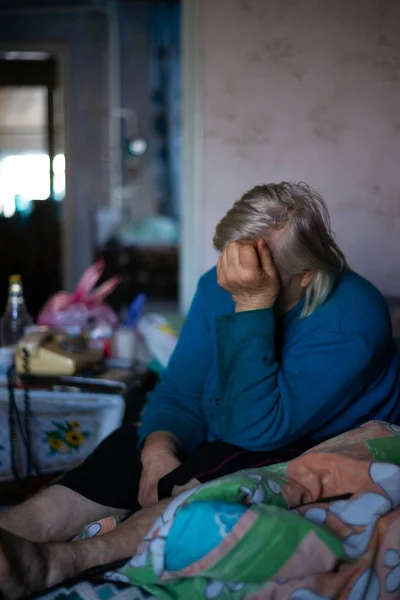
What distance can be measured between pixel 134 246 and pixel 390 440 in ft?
13.6

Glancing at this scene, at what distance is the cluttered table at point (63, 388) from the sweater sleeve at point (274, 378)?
472mm

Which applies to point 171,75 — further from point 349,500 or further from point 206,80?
point 349,500

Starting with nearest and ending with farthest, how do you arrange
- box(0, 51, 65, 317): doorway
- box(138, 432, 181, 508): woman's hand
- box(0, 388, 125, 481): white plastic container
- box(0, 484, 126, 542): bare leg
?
box(0, 484, 126, 542): bare leg < box(138, 432, 181, 508): woman's hand < box(0, 388, 125, 481): white plastic container < box(0, 51, 65, 317): doorway

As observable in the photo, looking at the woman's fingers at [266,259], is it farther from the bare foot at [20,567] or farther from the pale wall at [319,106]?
the pale wall at [319,106]

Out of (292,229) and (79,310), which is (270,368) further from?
(79,310)

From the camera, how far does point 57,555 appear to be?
1.04 m

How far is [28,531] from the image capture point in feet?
4.16

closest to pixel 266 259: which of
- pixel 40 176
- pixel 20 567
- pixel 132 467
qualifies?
pixel 132 467

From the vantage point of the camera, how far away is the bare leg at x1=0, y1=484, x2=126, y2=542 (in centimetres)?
127

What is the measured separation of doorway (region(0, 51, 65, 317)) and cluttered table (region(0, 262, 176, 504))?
3.28 m

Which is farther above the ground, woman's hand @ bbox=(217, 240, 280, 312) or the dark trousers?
woman's hand @ bbox=(217, 240, 280, 312)

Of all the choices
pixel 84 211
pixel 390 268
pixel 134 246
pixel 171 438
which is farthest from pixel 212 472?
pixel 84 211

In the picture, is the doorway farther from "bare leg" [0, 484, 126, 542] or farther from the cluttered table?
"bare leg" [0, 484, 126, 542]

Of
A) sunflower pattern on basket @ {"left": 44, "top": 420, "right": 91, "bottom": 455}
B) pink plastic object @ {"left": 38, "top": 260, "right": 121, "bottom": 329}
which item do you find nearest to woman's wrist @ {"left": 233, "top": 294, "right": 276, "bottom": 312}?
sunflower pattern on basket @ {"left": 44, "top": 420, "right": 91, "bottom": 455}
